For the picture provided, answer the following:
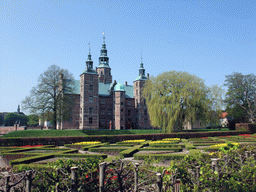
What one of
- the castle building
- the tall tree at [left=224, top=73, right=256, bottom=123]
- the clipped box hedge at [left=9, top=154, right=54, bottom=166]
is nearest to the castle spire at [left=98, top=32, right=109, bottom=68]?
the castle building

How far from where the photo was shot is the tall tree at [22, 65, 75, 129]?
3562 centimetres

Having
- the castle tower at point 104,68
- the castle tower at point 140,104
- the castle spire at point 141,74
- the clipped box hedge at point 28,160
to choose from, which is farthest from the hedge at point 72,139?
the castle tower at point 104,68

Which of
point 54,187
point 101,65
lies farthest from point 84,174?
point 101,65

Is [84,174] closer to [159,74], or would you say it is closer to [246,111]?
[159,74]

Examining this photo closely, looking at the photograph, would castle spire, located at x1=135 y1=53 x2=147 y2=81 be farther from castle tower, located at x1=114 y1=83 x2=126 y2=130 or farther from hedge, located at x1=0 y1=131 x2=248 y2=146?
hedge, located at x1=0 y1=131 x2=248 y2=146

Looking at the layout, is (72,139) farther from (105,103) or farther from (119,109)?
(105,103)

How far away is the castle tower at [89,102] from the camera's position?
1879 inches

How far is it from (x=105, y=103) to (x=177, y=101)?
29262mm

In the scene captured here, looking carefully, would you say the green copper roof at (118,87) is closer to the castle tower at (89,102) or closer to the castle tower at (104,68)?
the castle tower at (89,102)

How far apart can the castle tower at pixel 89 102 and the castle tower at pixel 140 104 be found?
13.4 m

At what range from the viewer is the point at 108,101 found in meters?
57.9

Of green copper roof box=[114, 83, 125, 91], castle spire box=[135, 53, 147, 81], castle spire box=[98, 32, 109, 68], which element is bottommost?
green copper roof box=[114, 83, 125, 91]

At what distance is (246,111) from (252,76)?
788 cm

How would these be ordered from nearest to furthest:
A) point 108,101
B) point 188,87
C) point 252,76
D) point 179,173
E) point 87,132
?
point 179,173
point 188,87
point 87,132
point 252,76
point 108,101
